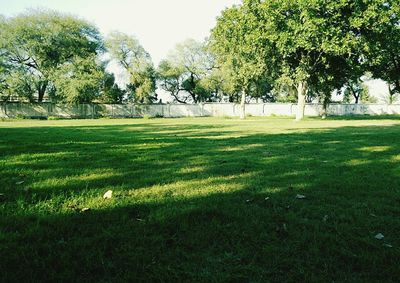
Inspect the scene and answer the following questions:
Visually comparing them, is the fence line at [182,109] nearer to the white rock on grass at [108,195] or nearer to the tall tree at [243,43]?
the tall tree at [243,43]

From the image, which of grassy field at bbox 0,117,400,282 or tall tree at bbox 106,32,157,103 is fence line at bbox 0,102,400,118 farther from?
grassy field at bbox 0,117,400,282

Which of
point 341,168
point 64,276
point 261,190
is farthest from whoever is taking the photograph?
point 341,168

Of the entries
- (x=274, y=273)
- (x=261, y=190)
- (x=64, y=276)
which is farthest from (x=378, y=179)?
(x=64, y=276)

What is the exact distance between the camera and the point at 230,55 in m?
34.8

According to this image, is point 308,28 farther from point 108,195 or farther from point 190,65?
point 190,65

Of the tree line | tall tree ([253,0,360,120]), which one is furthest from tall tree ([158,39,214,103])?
tall tree ([253,0,360,120])

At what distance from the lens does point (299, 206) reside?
3674 millimetres

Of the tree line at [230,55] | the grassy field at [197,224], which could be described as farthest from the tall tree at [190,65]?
the grassy field at [197,224]

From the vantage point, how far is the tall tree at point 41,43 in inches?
1850

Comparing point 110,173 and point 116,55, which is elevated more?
point 116,55

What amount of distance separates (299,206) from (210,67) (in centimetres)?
6131

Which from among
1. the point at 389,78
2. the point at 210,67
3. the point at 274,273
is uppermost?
the point at 210,67

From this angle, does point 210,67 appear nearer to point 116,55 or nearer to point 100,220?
point 116,55

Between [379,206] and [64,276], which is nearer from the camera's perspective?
[64,276]
